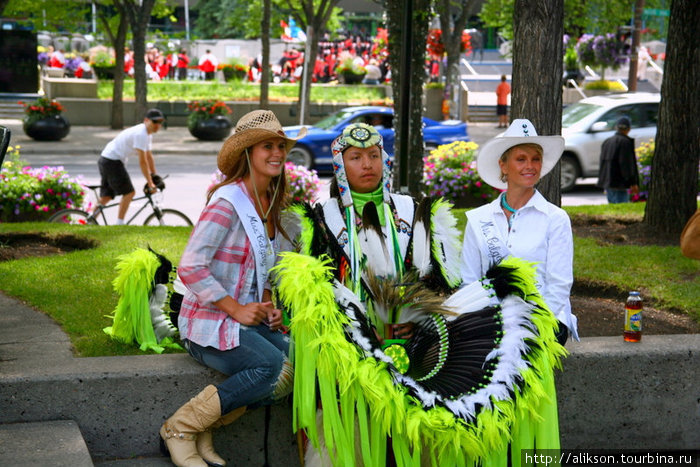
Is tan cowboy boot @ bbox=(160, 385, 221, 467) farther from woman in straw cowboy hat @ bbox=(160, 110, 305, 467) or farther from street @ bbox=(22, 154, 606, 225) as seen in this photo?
street @ bbox=(22, 154, 606, 225)

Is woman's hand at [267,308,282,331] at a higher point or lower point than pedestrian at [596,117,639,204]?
higher

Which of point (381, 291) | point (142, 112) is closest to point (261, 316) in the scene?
point (381, 291)

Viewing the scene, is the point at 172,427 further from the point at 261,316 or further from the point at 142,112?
the point at 142,112

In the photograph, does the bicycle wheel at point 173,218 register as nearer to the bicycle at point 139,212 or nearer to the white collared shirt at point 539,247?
the bicycle at point 139,212

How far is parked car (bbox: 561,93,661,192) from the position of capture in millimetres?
18219

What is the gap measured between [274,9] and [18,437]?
33283 millimetres

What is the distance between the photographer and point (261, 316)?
172 inches

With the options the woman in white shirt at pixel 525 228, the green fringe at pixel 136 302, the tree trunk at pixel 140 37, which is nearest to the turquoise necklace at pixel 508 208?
the woman in white shirt at pixel 525 228

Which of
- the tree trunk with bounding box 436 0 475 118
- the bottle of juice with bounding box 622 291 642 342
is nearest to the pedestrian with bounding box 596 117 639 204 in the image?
the bottle of juice with bounding box 622 291 642 342

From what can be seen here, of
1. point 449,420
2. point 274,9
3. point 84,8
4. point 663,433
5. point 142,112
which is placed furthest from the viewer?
point 274,9

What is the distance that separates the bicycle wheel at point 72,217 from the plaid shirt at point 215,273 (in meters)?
6.73

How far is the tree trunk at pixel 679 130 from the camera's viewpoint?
9.22m

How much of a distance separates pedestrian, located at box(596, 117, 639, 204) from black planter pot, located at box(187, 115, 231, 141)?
15.4 m

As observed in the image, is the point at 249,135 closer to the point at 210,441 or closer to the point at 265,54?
the point at 210,441
